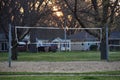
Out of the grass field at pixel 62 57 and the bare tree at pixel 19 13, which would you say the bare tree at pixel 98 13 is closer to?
the grass field at pixel 62 57

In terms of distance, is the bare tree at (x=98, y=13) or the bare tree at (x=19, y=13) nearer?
the bare tree at (x=98, y=13)

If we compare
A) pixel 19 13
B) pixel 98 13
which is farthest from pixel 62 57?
pixel 98 13

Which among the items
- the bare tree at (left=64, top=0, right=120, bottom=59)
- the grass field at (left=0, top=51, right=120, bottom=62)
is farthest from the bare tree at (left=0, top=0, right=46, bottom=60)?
the bare tree at (left=64, top=0, right=120, bottom=59)

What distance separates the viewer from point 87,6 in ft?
124

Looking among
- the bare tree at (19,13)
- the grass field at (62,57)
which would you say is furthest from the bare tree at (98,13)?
the bare tree at (19,13)

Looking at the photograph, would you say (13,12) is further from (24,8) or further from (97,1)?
(97,1)

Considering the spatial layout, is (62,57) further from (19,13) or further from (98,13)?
(98,13)

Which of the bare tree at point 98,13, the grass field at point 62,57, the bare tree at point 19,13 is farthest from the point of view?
the bare tree at point 19,13

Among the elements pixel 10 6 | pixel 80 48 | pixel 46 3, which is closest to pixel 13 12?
A: pixel 10 6

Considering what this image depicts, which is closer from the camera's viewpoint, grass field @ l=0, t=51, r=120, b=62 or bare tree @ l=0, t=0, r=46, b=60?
grass field @ l=0, t=51, r=120, b=62

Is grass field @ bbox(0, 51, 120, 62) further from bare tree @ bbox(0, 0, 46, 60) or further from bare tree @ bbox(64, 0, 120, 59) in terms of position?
bare tree @ bbox(64, 0, 120, 59)

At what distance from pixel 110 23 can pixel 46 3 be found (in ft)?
30.0

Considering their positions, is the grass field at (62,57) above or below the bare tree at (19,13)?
below

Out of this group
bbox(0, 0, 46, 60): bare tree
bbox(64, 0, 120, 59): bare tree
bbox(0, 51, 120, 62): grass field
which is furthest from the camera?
bbox(0, 0, 46, 60): bare tree
